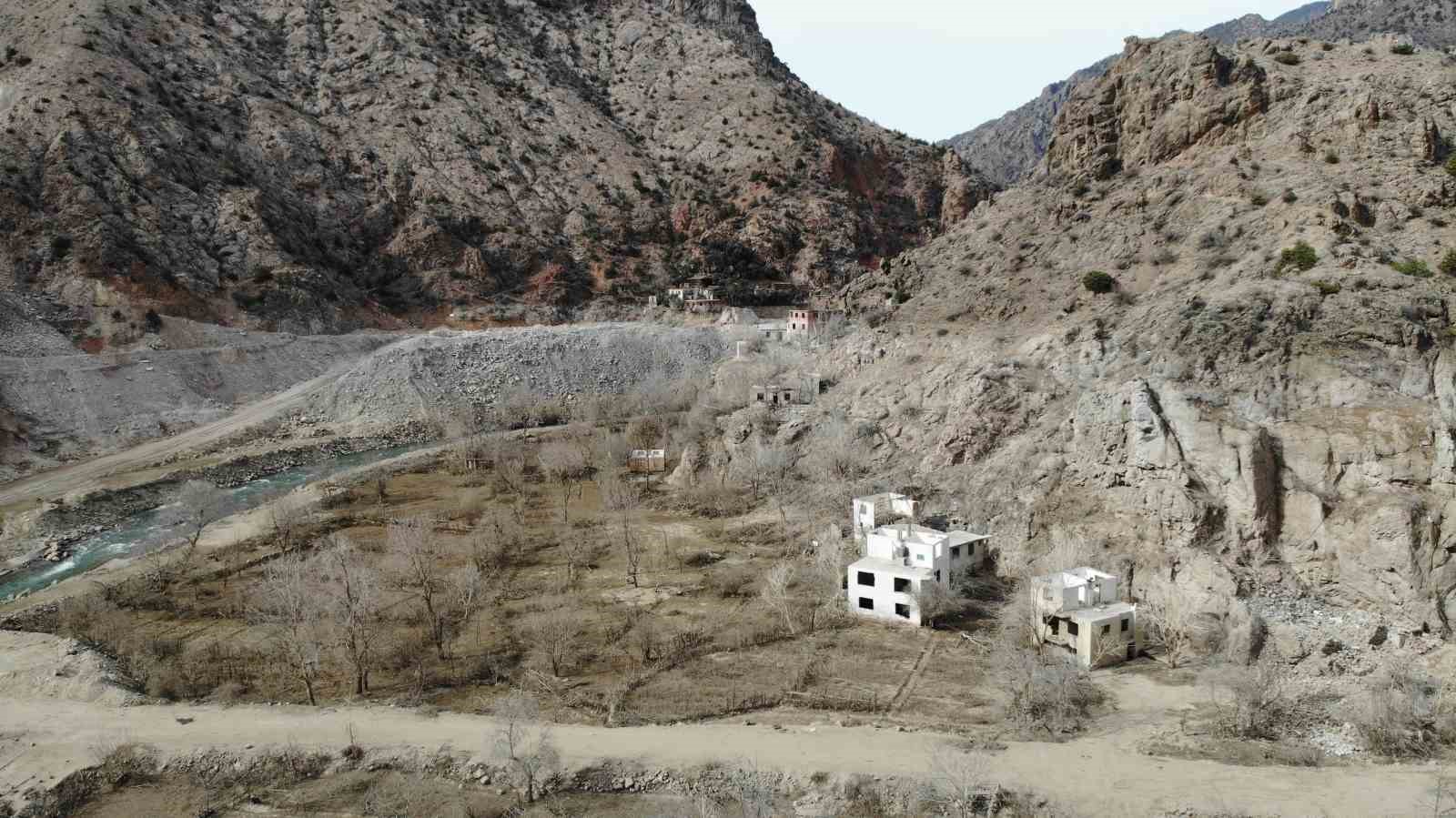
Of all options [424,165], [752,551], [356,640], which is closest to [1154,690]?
[752,551]

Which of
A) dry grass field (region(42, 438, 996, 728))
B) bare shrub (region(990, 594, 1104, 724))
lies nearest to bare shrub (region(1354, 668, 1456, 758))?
bare shrub (region(990, 594, 1104, 724))

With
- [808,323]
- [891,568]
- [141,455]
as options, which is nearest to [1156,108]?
[808,323]

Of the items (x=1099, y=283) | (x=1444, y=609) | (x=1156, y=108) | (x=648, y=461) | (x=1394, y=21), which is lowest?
(x=1444, y=609)

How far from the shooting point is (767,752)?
21766mm

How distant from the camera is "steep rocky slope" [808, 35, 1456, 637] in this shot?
28.2 metres

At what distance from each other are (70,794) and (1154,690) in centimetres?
2558

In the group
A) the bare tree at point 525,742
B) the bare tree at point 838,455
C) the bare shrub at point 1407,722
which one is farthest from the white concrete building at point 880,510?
the bare shrub at point 1407,722

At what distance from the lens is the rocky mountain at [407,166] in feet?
232

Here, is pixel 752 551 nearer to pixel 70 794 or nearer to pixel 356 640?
pixel 356 640

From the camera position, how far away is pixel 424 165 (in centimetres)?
9531

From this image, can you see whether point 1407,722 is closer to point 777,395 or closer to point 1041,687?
point 1041,687

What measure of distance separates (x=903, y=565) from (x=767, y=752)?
10645 millimetres

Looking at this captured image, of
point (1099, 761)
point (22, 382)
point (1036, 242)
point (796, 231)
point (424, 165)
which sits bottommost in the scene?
point (1099, 761)

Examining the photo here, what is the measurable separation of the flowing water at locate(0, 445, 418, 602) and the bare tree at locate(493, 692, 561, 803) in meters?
22.7
